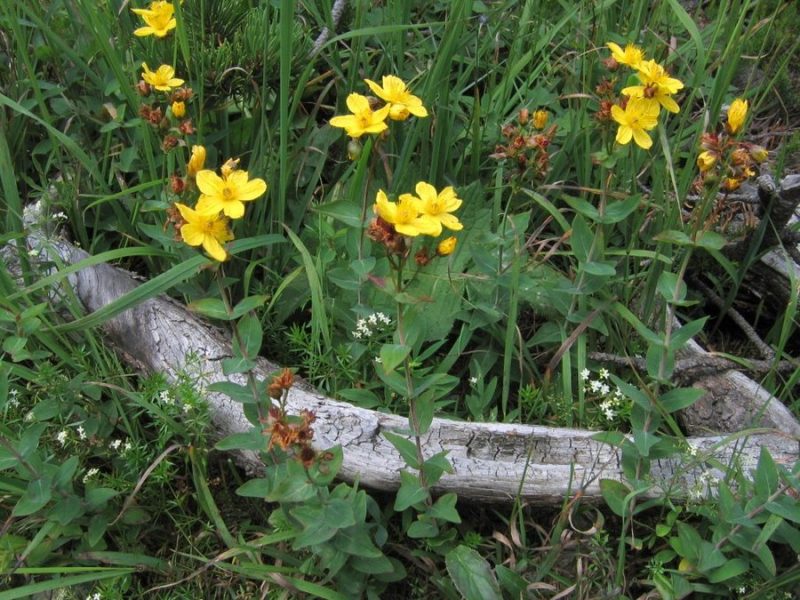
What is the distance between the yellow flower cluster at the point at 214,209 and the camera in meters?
1.46

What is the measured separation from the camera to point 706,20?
11.0 feet

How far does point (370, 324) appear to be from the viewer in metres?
2.11

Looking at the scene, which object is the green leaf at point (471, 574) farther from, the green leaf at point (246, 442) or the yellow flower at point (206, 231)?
the yellow flower at point (206, 231)

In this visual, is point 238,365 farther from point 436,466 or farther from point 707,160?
point 707,160

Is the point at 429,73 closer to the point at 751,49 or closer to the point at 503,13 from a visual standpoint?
the point at 503,13

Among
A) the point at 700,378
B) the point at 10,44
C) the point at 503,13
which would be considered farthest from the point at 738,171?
the point at 10,44

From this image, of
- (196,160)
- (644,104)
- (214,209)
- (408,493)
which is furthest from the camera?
(644,104)

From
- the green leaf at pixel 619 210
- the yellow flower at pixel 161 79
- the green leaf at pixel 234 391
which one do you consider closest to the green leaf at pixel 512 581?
the green leaf at pixel 234 391

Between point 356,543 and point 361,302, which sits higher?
point 361,302

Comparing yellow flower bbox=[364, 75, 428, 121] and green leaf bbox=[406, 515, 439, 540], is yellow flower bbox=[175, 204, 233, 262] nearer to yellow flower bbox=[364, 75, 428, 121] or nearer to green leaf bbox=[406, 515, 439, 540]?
yellow flower bbox=[364, 75, 428, 121]

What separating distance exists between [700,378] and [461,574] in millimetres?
896

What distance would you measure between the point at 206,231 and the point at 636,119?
1002 millimetres

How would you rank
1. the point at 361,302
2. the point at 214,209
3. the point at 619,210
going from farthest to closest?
the point at 361,302 → the point at 619,210 → the point at 214,209

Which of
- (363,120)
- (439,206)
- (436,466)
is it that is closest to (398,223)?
(439,206)
